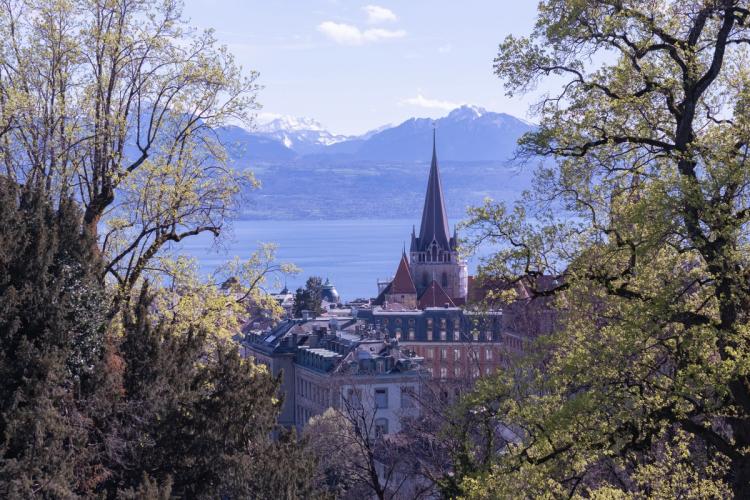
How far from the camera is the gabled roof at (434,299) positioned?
102 meters

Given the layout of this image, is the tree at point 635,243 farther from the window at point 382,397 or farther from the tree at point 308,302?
the tree at point 308,302

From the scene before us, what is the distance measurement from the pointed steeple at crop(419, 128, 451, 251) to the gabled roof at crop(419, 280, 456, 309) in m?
12.8

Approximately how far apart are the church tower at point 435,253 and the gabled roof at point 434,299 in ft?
35.8

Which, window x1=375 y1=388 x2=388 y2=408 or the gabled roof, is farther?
the gabled roof

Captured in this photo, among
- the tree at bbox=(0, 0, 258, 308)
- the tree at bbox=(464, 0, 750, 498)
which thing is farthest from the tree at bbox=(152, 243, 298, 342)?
the tree at bbox=(464, 0, 750, 498)

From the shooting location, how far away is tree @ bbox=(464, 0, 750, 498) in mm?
10039

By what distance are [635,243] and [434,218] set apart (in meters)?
108

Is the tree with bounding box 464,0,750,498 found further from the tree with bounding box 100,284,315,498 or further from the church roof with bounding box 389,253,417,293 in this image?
the church roof with bounding box 389,253,417,293

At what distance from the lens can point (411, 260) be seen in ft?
388

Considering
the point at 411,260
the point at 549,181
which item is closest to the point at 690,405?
the point at 549,181

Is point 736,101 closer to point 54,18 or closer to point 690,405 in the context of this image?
point 690,405

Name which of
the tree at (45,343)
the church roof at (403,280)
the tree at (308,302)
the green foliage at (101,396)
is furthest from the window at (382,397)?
the tree at (45,343)

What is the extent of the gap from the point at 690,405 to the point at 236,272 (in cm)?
1053

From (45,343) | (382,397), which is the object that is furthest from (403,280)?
(45,343)
